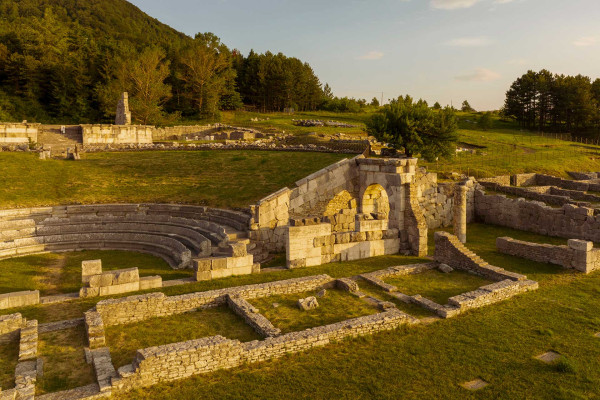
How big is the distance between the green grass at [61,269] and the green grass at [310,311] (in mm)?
4681

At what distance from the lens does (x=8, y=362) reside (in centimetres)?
1003

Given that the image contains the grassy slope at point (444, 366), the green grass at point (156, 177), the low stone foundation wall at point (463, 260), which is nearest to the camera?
the grassy slope at point (444, 366)

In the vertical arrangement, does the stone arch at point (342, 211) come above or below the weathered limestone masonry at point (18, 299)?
above

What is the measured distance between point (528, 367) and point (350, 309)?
17.2 ft

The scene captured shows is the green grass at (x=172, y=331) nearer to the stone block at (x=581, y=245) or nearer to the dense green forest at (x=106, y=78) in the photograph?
the stone block at (x=581, y=245)

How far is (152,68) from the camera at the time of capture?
58.6 metres

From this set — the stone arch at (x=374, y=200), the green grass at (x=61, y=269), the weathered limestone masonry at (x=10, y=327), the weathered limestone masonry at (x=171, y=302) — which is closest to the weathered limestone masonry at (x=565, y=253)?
the stone arch at (x=374, y=200)

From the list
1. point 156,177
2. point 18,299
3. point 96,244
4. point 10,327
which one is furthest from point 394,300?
point 156,177

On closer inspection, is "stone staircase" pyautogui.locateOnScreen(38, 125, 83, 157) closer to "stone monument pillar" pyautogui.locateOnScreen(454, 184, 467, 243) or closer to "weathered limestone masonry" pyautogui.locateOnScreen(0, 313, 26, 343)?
"weathered limestone masonry" pyautogui.locateOnScreen(0, 313, 26, 343)

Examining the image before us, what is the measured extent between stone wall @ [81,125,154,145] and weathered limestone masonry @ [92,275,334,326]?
33887 millimetres

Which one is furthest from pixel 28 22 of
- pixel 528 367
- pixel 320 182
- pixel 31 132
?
pixel 528 367

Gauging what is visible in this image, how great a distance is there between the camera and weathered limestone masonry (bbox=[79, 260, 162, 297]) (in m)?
14.3

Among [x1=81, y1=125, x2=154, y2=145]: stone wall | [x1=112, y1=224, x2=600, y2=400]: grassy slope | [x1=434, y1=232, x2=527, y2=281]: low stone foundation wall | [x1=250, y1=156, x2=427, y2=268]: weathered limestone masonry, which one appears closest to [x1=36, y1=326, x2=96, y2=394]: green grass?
[x1=112, y1=224, x2=600, y2=400]: grassy slope

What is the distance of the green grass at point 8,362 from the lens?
9.07 meters
